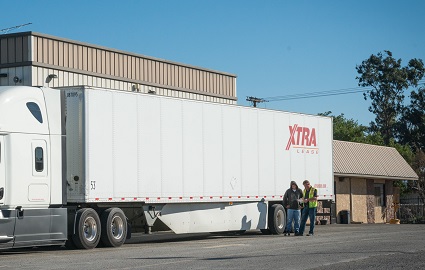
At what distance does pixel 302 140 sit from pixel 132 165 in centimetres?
874

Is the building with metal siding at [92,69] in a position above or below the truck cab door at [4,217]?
above

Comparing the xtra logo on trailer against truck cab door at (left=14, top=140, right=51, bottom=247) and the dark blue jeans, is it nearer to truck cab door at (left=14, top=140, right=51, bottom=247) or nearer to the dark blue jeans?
the dark blue jeans

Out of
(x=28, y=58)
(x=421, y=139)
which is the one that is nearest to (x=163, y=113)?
(x=28, y=58)

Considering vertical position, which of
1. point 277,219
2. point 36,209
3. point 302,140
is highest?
point 302,140

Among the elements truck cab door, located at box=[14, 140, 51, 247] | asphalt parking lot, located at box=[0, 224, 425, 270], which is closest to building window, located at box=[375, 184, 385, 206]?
asphalt parking lot, located at box=[0, 224, 425, 270]

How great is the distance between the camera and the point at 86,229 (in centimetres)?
2153

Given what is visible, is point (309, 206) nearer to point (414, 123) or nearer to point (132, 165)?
point (132, 165)

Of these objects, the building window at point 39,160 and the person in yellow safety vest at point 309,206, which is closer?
the building window at point 39,160

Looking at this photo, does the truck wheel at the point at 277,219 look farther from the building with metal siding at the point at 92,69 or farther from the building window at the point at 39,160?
the building window at the point at 39,160

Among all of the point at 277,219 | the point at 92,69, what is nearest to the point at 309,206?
the point at 277,219

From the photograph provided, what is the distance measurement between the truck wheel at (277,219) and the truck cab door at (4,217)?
35.6ft

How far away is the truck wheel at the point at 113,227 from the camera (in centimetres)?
2184

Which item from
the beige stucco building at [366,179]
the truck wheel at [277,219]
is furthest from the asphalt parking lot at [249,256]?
the beige stucco building at [366,179]

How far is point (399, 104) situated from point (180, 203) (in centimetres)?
6786
